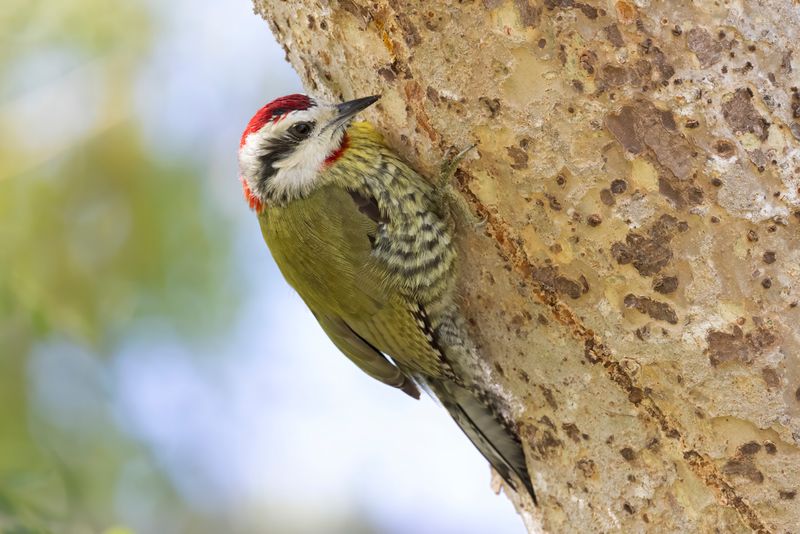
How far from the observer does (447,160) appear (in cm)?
301

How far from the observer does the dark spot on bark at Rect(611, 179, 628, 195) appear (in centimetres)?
264

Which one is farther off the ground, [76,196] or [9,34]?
[9,34]

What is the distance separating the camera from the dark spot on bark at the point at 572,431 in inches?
116

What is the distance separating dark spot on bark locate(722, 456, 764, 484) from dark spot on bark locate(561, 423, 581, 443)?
1.51 ft

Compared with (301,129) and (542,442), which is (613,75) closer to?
(542,442)

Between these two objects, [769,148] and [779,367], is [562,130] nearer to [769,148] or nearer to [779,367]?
[769,148]

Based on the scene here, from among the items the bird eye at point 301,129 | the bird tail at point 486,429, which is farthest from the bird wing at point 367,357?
the bird eye at point 301,129

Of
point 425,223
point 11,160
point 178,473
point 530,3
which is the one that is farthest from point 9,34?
point 530,3

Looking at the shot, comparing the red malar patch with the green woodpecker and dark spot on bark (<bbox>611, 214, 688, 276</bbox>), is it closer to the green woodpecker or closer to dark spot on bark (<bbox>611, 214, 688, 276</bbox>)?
the green woodpecker

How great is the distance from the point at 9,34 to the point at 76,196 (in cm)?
102

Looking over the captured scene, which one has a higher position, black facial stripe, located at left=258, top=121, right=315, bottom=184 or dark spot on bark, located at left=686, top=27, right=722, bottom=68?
black facial stripe, located at left=258, top=121, right=315, bottom=184

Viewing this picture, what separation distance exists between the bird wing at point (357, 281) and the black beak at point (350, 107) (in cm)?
31

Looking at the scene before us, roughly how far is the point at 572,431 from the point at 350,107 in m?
1.35

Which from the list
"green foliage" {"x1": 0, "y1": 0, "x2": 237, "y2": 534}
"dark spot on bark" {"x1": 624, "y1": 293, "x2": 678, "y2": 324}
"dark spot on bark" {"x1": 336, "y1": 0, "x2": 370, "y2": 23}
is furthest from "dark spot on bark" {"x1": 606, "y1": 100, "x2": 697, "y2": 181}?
"green foliage" {"x1": 0, "y1": 0, "x2": 237, "y2": 534}
